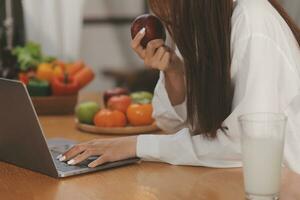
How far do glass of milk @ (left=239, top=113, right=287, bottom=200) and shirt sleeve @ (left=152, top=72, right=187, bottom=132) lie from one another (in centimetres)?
67

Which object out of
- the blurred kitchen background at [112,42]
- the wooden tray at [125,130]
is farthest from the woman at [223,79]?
the blurred kitchen background at [112,42]

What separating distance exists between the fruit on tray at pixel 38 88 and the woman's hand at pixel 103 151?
806mm

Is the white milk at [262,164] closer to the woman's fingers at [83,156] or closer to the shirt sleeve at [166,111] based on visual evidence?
the woman's fingers at [83,156]

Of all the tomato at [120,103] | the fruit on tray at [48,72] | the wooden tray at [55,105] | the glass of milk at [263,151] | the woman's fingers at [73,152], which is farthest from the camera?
the fruit on tray at [48,72]

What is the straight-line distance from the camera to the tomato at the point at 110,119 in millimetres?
2164

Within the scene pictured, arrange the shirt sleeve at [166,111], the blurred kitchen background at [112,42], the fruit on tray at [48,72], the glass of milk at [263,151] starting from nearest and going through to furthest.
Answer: the glass of milk at [263,151] < the shirt sleeve at [166,111] < the fruit on tray at [48,72] < the blurred kitchen background at [112,42]

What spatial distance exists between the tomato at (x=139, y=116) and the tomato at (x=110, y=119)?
3 centimetres

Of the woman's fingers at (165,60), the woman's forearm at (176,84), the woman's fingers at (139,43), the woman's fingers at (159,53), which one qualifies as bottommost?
the woman's forearm at (176,84)

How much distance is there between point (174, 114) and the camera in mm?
1997

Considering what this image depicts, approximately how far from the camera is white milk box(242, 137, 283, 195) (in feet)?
4.29

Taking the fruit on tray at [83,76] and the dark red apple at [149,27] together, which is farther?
the fruit on tray at [83,76]

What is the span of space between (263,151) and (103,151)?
533 millimetres

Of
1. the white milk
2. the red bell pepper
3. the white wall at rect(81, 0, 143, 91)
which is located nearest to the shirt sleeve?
the red bell pepper

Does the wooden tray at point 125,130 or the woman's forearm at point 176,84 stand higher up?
the woman's forearm at point 176,84
